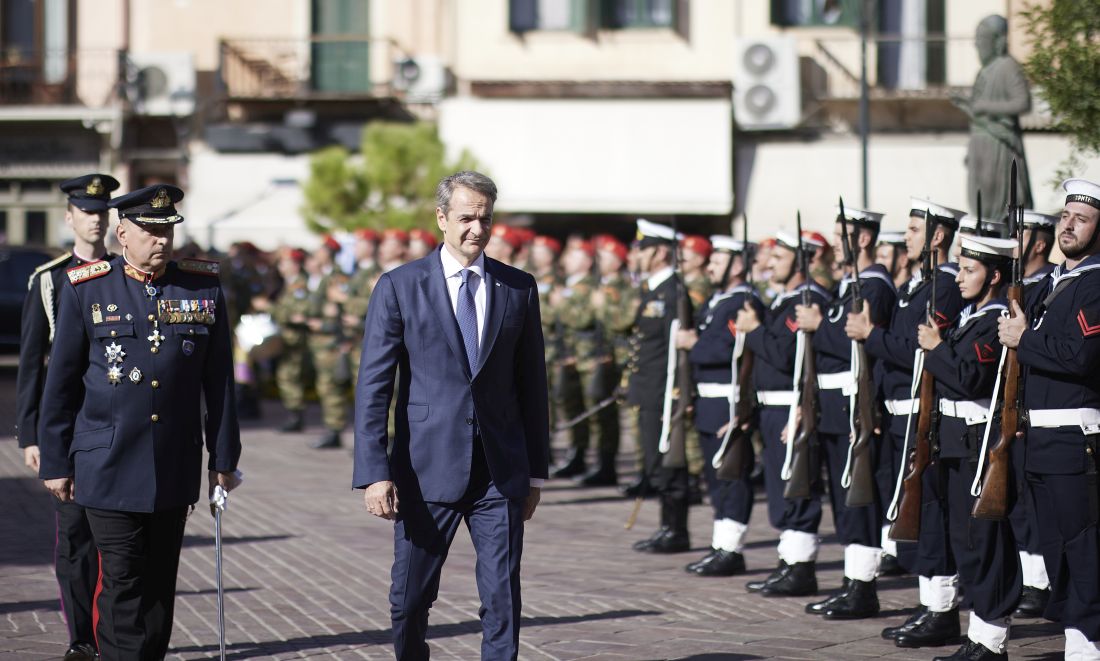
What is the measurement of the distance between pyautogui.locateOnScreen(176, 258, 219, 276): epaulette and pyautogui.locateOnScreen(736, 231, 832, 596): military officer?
3392mm

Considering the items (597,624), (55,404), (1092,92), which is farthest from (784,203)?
(55,404)

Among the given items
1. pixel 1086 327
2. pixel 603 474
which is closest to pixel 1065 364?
pixel 1086 327

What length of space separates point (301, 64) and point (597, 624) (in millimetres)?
21540

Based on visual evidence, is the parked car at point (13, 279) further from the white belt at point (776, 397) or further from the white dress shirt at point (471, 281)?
the white dress shirt at point (471, 281)

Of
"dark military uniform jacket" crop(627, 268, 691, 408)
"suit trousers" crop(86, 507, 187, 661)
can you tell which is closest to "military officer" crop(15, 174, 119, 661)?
"suit trousers" crop(86, 507, 187, 661)

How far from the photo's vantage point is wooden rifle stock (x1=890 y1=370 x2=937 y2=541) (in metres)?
7.46

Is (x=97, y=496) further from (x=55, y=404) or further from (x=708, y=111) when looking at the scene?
(x=708, y=111)

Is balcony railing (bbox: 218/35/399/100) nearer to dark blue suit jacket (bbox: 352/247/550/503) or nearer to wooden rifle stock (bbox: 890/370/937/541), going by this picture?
wooden rifle stock (bbox: 890/370/937/541)

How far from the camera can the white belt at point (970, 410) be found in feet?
23.5

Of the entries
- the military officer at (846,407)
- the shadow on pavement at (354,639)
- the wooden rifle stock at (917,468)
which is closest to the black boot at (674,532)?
the military officer at (846,407)

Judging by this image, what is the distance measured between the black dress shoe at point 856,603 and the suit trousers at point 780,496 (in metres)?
0.61

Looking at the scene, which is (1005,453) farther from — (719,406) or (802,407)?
(719,406)

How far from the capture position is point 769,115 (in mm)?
25016

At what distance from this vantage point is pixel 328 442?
16078 millimetres
